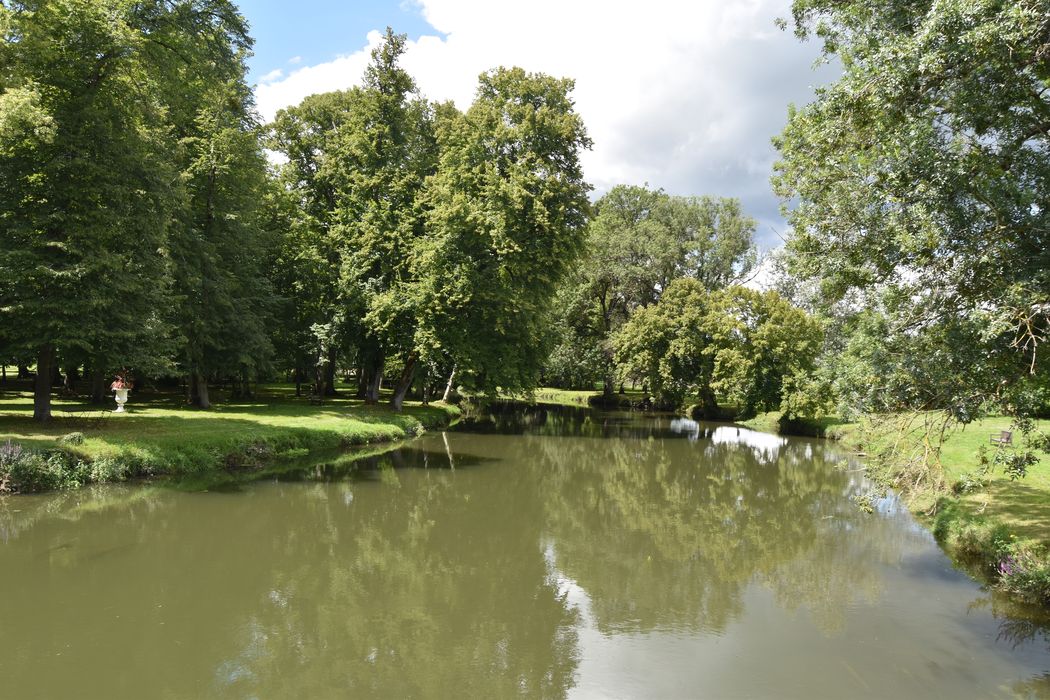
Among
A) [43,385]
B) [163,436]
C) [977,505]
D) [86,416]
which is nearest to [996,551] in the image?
[977,505]

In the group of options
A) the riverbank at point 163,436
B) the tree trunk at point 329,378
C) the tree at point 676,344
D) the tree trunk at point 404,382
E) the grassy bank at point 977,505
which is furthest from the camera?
the tree at point 676,344

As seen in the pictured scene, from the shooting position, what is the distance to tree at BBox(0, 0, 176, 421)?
621 inches

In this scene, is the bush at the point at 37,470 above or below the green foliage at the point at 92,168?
below

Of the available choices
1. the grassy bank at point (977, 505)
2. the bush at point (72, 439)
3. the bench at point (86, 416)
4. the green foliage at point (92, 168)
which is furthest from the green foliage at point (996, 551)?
the bench at point (86, 416)

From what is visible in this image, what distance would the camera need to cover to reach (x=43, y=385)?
690 inches

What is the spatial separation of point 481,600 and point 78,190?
15.7 m

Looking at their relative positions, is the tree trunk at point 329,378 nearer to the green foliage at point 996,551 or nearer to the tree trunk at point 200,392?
the tree trunk at point 200,392

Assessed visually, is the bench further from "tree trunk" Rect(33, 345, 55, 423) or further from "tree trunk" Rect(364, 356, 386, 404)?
"tree trunk" Rect(364, 356, 386, 404)

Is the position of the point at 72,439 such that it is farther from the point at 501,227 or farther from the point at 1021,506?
the point at 1021,506

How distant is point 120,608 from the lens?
27.4ft

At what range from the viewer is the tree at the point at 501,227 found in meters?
28.2

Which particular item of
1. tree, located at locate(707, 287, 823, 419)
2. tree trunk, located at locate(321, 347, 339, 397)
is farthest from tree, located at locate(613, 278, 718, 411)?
tree trunk, located at locate(321, 347, 339, 397)

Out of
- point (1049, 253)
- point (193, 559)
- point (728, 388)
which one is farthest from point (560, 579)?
point (728, 388)

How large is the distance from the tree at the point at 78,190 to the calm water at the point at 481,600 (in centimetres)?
510
